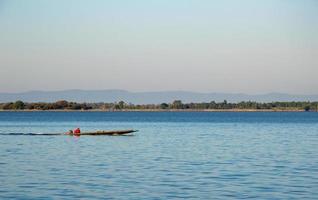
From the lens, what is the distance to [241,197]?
2427 centimetres

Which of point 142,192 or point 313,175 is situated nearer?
point 142,192

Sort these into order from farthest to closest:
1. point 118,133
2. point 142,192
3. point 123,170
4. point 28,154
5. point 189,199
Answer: point 118,133
point 28,154
point 123,170
point 142,192
point 189,199

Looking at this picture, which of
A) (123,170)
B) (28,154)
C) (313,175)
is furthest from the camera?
(28,154)

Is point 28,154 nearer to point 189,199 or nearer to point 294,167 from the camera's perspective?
point 294,167

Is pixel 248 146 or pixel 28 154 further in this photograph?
pixel 248 146

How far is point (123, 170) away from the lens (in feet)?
108

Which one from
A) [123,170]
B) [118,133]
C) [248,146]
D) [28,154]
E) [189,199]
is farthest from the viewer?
[118,133]

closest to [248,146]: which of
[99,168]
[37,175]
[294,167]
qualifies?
[294,167]

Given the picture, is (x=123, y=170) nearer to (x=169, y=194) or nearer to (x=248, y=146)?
(x=169, y=194)

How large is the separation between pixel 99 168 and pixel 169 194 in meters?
9.65

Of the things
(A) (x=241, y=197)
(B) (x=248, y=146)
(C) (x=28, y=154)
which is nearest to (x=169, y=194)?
(A) (x=241, y=197)

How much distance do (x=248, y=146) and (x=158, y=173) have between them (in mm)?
20666

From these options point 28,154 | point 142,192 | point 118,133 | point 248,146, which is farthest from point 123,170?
point 118,133

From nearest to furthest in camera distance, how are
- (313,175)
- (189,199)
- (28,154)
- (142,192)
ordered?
1. (189,199)
2. (142,192)
3. (313,175)
4. (28,154)
